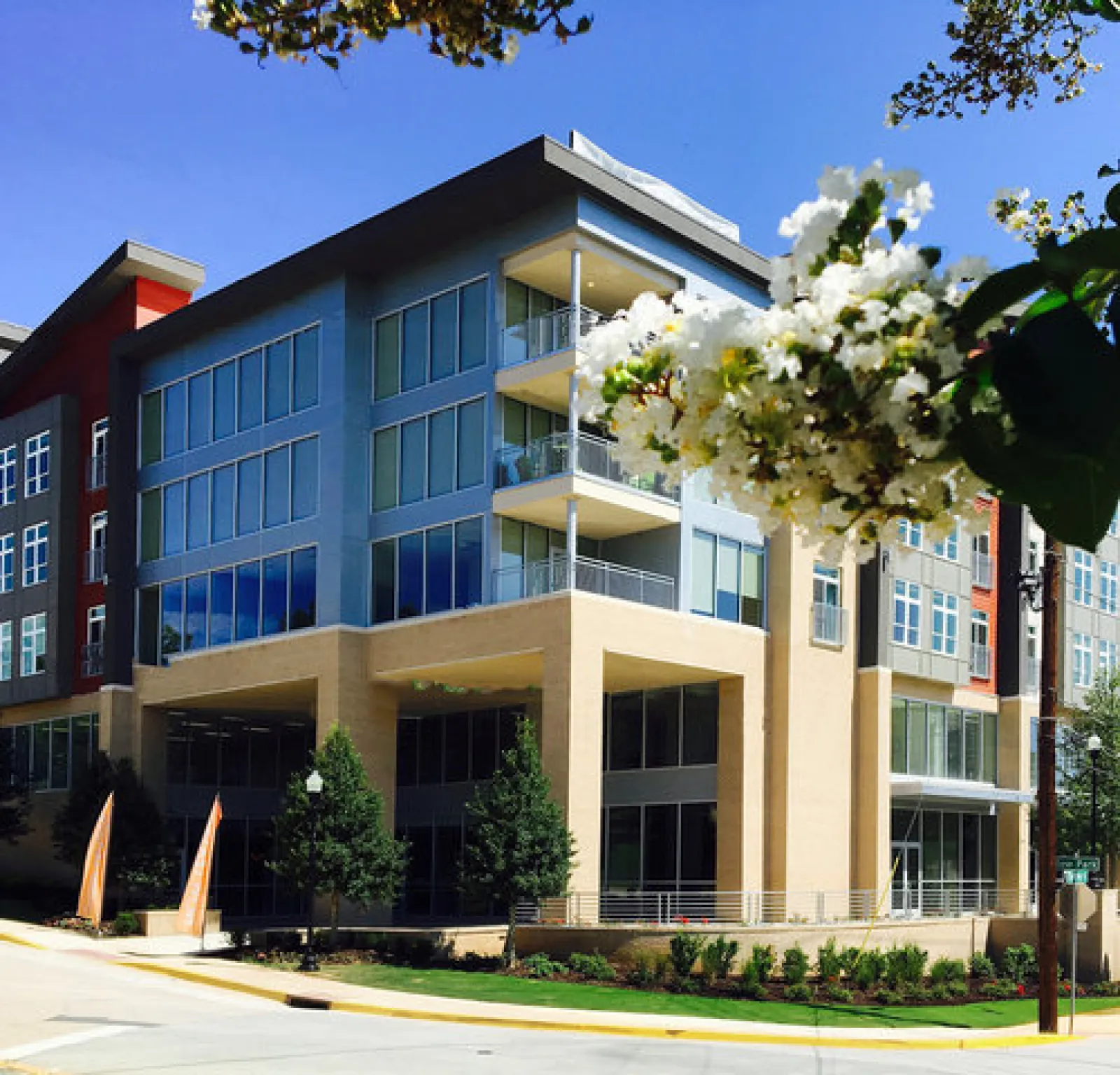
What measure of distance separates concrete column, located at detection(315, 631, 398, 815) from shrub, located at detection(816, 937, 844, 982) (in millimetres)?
11216

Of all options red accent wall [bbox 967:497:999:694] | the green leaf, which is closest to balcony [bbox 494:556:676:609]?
red accent wall [bbox 967:497:999:694]

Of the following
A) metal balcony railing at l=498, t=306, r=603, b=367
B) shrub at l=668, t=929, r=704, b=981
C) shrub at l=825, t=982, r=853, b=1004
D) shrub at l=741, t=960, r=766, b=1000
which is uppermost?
metal balcony railing at l=498, t=306, r=603, b=367

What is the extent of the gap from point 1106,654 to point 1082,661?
1.73 meters

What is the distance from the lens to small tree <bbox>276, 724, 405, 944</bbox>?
3284 centimetres

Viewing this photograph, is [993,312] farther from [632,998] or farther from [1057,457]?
[632,998]

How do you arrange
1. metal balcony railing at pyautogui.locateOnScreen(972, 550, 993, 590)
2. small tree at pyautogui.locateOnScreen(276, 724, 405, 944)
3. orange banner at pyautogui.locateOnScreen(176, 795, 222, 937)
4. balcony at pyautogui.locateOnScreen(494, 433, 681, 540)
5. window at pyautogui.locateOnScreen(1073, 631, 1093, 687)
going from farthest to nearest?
window at pyautogui.locateOnScreen(1073, 631, 1093, 687) < metal balcony railing at pyautogui.locateOnScreen(972, 550, 993, 590) < balcony at pyautogui.locateOnScreen(494, 433, 681, 540) < orange banner at pyautogui.locateOnScreen(176, 795, 222, 937) < small tree at pyautogui.locateOnScreen(276, 724, 405, 944)

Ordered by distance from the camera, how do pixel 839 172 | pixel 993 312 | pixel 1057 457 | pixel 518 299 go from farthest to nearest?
pixel 518 299, pixel 839 172, pixel 993 312, pixel 1057 457

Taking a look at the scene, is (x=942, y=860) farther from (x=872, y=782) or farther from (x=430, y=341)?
(x=430, y=341)

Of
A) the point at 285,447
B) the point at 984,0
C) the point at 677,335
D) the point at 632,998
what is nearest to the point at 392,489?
the point at 285,447

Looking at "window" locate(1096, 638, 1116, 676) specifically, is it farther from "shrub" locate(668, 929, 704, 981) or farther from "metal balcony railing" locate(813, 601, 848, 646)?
"shrub" locate(668, 929, 704, 981)

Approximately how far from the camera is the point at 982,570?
47750 millimetres

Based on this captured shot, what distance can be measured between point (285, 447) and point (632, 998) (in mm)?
18667

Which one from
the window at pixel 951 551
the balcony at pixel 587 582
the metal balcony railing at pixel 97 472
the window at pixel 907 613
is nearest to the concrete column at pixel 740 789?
the balcony at pixel 587 582

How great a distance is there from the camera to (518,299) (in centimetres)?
3706
